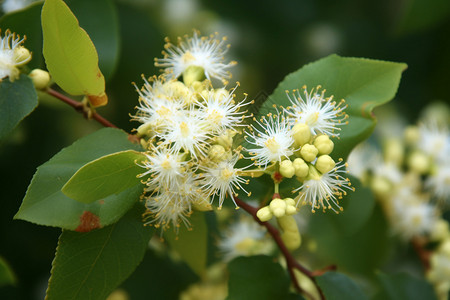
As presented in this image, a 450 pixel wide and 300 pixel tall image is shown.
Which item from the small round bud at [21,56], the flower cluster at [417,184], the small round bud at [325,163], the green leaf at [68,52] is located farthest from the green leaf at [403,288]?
the small round bud at [21,56]

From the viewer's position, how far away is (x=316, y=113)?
103 centimetres

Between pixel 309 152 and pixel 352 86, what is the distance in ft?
0.74

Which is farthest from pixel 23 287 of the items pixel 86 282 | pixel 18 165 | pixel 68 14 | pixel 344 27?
pixel 344 27

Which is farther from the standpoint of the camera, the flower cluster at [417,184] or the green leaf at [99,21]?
the flower cluster at [417,184]

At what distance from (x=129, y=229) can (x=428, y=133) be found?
128 centimetres

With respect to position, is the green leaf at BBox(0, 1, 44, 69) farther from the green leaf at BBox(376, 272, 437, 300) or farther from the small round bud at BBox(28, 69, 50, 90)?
the green leaf at BBox(376, 272, 437, 300)

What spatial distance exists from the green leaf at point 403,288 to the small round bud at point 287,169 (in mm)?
572

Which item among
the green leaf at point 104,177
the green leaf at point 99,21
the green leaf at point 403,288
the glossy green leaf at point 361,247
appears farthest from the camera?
the glossy green leaf at point 361,247

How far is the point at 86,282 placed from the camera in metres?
0.98

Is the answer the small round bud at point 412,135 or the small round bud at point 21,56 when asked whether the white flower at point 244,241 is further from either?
the small round bud at point 21,56

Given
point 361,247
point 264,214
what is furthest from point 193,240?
point 361,247

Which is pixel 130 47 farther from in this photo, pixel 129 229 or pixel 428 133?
pixel 428 133

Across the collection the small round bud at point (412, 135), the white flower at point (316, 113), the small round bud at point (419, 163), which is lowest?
the small round bud at point (419, 163)

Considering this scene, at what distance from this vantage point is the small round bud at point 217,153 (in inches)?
38.9
